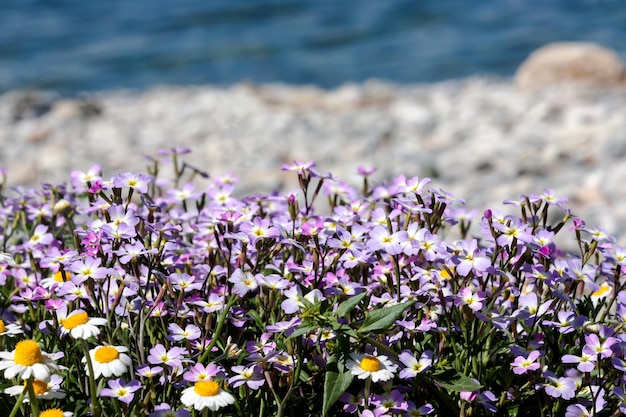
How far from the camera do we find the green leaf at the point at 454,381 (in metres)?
1.96

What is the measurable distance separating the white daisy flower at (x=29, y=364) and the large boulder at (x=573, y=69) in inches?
301

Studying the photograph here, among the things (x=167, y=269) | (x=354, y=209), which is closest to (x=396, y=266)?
(x=354, y=209)

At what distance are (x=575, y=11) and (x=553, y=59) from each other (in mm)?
5508

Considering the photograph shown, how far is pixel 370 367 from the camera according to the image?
1.92 metres

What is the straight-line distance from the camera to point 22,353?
1.78m

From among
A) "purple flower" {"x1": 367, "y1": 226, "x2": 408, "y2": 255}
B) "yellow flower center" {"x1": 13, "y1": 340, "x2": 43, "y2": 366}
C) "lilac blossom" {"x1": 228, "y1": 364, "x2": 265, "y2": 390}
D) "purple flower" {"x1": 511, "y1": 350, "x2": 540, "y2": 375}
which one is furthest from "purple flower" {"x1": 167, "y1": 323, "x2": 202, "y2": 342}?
"purple flower" {"x1": 511, "y1": 350, "x2": 540, "y2": 375}

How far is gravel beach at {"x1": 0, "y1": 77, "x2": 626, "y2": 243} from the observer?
585 centimetres

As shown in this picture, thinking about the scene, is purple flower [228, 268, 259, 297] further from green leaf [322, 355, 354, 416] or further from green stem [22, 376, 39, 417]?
green stem [22, 376, 39, 417]

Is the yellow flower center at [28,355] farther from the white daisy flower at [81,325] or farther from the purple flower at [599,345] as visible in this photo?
the purple flower at [599,345]

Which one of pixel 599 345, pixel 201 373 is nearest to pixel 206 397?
pixel 201 373

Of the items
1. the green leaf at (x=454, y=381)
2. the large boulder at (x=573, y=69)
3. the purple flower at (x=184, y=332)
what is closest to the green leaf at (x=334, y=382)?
the green leaf at (x=454, y=381)

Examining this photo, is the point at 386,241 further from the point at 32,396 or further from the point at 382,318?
the point at 32,396

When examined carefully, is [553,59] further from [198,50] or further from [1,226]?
[1,226]

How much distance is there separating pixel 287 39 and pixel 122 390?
1204 centimetres
